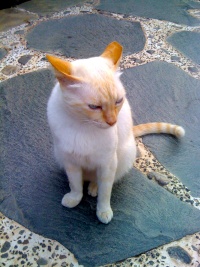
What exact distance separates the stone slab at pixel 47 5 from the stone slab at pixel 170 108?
111cm

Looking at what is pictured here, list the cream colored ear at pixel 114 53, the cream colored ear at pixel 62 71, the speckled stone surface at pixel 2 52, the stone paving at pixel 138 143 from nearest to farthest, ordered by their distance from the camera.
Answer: the cream colored ear at pixel 62 71
the cream colored ear at pixel 114 53
the stone paving at pixel 138 143
the speckled stone surface at pixel 2 52

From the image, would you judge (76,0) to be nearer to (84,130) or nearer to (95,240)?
(84,130)

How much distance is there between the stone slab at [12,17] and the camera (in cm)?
264

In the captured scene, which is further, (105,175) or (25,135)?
(25,135)

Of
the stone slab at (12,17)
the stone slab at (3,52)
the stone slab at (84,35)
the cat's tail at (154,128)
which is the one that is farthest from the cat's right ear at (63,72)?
the stone slab at (12,17)

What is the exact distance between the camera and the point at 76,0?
2961 millimetres

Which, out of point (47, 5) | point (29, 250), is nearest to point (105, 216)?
point (29, 250)

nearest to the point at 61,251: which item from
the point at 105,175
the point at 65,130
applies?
the point at 105,175

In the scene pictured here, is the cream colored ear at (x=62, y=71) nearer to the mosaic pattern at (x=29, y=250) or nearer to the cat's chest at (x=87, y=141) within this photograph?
the cat's chest at (x=87, y=141)

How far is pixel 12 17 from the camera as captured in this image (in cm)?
276

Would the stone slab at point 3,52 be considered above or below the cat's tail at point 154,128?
above

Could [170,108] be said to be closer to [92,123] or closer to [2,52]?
[92,123]

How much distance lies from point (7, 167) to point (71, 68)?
74 centimetres

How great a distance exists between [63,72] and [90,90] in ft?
0.33
